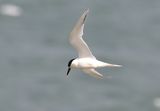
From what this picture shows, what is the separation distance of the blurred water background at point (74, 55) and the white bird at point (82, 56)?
114ft

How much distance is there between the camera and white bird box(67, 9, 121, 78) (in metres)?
9.60

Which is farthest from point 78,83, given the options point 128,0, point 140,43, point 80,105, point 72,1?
point 128,0

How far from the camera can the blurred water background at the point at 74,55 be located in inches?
1898

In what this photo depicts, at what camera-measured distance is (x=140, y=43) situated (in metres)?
56.5

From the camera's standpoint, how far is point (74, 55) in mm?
46312

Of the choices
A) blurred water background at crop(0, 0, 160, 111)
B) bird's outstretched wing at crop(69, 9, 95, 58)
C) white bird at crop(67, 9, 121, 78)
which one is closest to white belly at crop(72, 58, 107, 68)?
white bird at crop(67, 9, 121, 78)

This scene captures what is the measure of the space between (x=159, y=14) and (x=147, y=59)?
694cm

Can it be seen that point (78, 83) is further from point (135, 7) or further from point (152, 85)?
point (135, 7)

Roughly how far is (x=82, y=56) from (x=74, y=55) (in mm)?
36228

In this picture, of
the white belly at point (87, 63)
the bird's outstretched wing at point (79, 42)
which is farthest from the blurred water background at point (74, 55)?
the white belly at point (87, 63)

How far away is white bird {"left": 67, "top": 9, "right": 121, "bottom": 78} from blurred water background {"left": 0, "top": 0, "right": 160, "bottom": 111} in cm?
3463

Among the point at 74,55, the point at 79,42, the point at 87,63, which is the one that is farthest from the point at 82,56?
the point at 74,55

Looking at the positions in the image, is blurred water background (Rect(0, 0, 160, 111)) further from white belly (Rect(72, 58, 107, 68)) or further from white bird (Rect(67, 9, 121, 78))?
white belly (Rect(72, 58, 107, 68))

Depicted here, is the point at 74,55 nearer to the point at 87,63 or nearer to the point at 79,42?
the point at 79,42
